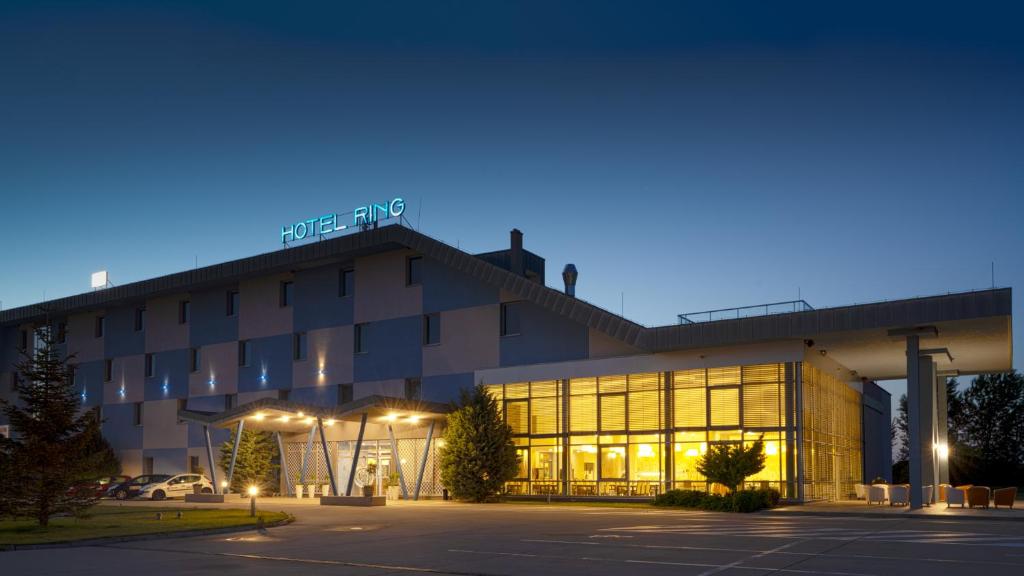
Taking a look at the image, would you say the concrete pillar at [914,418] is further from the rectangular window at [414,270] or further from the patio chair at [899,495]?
the rectangular window at [414,270]

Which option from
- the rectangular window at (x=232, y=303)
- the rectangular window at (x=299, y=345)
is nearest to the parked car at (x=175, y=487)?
the rectangular window at (x=299, y=345)

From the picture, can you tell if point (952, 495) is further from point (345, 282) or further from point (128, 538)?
point (345, 282)

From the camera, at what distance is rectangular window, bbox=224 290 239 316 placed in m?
53.1

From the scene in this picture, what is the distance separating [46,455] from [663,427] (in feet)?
73.0

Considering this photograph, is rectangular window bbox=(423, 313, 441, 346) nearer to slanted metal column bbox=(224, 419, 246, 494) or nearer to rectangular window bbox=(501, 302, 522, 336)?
rectangular window bbox=(501, 302, 522, 336)

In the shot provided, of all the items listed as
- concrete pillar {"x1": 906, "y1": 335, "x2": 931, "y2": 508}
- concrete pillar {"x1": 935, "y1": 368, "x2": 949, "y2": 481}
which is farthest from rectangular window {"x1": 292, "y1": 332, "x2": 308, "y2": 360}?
concrete pillar {"x1": 935, "y1": 368, "x2": 949, "y2": 481}

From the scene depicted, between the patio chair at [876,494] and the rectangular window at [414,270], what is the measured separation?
21579 millimetres

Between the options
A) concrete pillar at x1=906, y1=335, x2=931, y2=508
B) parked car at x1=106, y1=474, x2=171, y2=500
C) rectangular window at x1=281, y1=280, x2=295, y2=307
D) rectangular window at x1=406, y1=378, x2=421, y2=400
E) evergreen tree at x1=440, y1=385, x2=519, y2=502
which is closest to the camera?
concrete pillar at x1=906, y1=335, x2=931, y2=508

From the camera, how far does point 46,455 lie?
2405cm

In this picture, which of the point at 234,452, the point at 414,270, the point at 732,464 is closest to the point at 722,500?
the point at 732,464

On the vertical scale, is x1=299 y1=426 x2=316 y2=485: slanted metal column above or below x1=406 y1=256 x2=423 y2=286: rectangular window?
below

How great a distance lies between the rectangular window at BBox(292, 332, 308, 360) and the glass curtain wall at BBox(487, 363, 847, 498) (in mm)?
12314

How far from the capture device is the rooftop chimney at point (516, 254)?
46000 mm

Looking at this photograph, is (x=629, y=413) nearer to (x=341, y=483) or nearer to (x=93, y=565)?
(x=341, y=483)
